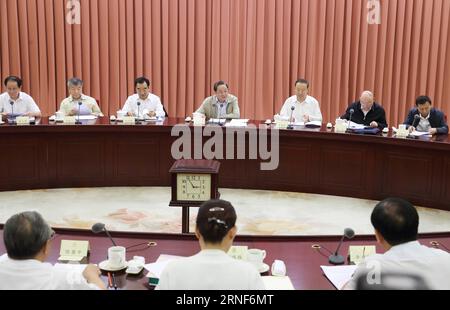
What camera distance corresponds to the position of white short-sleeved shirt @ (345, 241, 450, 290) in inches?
72.2

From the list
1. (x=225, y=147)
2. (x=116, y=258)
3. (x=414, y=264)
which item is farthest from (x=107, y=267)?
(x=225, y=147)

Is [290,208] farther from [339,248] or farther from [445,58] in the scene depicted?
[445,58]

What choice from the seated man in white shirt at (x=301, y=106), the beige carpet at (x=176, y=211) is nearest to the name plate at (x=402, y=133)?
the beige carpet at (x=176, y=211)

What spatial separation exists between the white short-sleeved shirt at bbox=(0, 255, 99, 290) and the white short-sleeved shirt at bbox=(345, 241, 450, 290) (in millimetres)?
948

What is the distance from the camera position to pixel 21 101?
611 cm

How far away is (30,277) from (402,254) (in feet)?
3.97

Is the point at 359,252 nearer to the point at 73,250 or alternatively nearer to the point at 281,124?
the point at 73,250

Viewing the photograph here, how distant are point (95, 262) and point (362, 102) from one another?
13.1 feet

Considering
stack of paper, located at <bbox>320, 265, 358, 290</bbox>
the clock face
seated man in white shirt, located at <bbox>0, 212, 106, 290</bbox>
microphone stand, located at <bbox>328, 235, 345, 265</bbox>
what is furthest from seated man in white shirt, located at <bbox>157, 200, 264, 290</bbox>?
the clock face

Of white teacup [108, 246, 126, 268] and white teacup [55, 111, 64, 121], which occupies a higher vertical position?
white teacup [55, 111, 64, 121]

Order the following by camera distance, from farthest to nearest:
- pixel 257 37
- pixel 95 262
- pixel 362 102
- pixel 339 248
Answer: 1. pixel 257 37
2. pixel 362 102
3. pixel 339 248
4. pixel 95 262

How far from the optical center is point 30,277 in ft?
5.81

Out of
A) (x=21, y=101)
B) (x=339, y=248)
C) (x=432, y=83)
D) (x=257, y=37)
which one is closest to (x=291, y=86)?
(x=257, y=37)

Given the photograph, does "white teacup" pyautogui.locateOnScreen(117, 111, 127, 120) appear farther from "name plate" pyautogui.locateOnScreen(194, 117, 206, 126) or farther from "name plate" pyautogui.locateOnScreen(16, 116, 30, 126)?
"name plate" pyautogui.locateOnScreen(16, 116, 30, 126)
